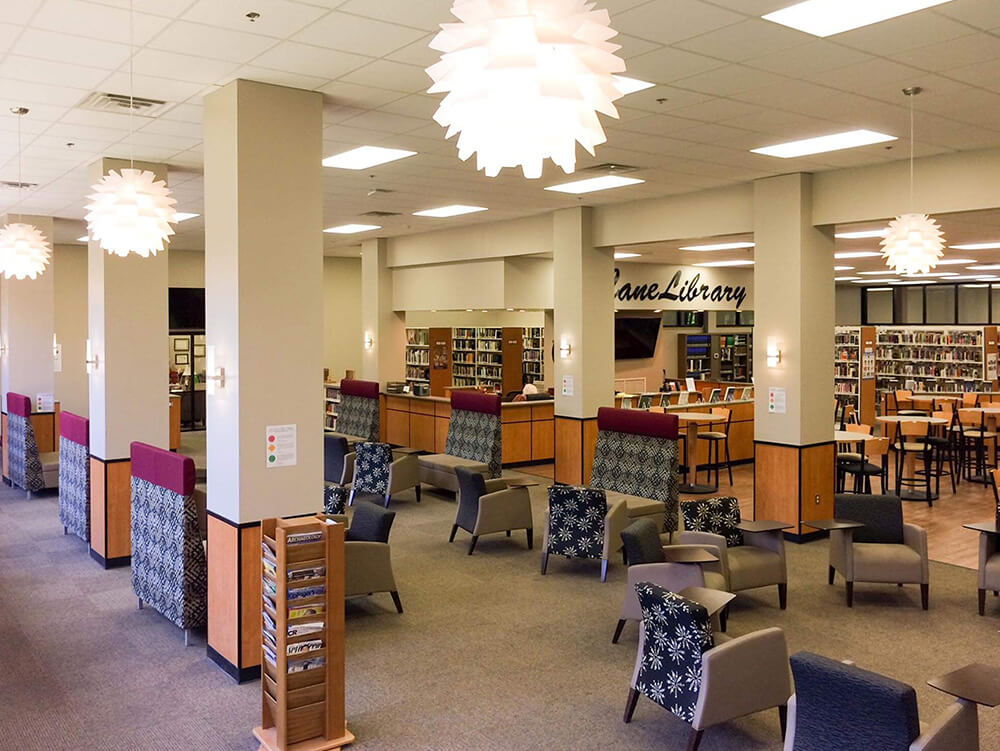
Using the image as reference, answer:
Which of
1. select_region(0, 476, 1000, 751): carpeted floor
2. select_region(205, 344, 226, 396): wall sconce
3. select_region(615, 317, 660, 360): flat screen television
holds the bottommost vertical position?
select_region(0, 476, 1000, 751): carpeted floor

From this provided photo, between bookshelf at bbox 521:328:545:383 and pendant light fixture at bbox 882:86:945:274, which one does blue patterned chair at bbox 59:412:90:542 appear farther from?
bookshelf at bbox 521:328:545:383

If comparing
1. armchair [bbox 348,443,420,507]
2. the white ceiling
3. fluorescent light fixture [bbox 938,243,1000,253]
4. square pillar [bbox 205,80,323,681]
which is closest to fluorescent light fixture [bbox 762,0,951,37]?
the white ceiling

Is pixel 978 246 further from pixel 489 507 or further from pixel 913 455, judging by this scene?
pixel 489 507

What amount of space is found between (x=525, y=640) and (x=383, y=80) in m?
3.98

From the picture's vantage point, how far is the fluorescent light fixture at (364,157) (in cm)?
803

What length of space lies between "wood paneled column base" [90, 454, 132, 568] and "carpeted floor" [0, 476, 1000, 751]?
0.24 metres

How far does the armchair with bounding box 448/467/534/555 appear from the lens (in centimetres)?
866

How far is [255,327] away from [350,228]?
8.61 meters

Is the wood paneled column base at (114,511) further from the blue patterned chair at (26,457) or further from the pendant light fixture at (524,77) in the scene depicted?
the pendant light fixture at (524,77)

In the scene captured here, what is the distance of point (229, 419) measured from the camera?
5750mm

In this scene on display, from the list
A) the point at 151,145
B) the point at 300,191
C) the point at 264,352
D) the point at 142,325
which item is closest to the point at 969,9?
the point at 300,191

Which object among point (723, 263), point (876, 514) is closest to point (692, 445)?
point (876, 514)

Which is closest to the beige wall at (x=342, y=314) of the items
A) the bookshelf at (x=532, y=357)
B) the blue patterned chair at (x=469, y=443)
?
the bookshelf at (x=532, y=357)

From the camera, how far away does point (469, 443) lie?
1162 centimetres
